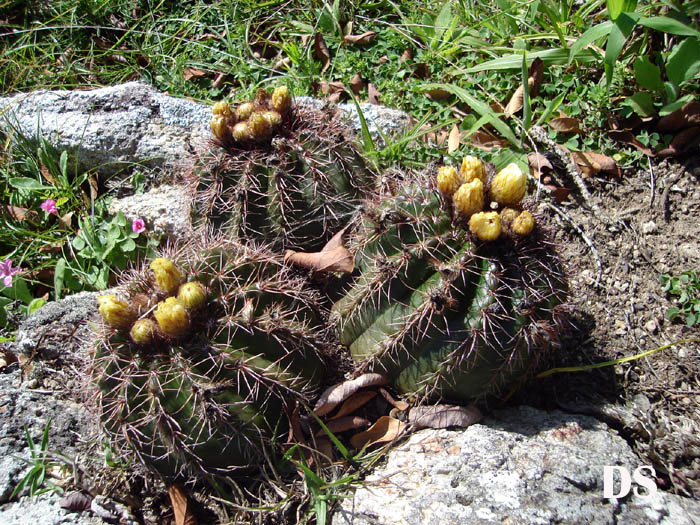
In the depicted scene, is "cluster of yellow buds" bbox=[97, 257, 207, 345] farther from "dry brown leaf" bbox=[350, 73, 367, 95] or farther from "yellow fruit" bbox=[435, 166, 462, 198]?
"dry brown leaf" bbox=[350, 73, 367, 95]

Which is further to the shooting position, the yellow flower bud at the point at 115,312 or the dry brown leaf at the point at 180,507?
the dry brown leaf at the point at 180,507

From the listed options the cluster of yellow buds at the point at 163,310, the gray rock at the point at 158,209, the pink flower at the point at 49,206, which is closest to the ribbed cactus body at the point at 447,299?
the cluster of yellow buds at the point at 163,310

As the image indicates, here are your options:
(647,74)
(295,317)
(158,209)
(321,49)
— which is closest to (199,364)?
(295,317)

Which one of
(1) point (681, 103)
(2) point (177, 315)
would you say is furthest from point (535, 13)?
(2) point (177, 315)

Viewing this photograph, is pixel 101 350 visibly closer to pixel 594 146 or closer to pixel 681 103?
pixel 594 146

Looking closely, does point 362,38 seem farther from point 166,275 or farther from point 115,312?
point 115,312

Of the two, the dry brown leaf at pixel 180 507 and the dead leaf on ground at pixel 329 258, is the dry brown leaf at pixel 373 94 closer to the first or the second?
the dead leaf on ground at pixel 329 258

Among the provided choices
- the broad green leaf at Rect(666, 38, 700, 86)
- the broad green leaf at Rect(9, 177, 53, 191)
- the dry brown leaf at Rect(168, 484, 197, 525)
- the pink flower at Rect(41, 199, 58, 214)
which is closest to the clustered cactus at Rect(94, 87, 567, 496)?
the dry brown leaf at Rect(168, 484, 197, 525)

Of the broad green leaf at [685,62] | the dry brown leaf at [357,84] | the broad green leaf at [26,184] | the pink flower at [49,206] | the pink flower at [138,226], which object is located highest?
the broad green leaf at [685,62]
